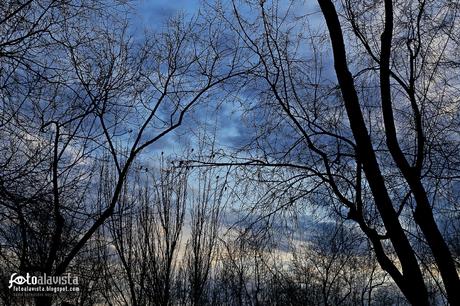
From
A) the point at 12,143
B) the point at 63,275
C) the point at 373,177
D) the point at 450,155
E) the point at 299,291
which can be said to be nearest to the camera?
the point at 373,177

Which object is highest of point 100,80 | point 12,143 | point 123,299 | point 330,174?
point 100,80

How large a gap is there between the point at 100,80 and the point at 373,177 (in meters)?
5.35

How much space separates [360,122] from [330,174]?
0.96 metres

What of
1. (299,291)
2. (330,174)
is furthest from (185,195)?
(299,291)

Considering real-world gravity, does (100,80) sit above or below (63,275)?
Result: above

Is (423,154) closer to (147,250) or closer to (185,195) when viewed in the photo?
(185,195)

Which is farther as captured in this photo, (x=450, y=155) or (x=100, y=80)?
(x=100, y=80)

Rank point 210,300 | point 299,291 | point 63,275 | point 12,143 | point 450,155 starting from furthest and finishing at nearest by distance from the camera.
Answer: point 299,291
point 210,300
point 63,275
point 450,155
point 12,143

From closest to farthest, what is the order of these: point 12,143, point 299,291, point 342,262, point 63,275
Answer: point 12,143 < point 63,275 < point 342,262 < point 299,291

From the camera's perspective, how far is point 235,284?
1998 cm

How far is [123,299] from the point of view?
1055 centimetres

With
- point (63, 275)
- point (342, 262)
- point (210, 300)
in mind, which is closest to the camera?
point (63, 275)

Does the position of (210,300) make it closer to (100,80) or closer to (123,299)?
(123,299)

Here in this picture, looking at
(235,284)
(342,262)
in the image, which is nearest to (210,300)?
(235,284)
